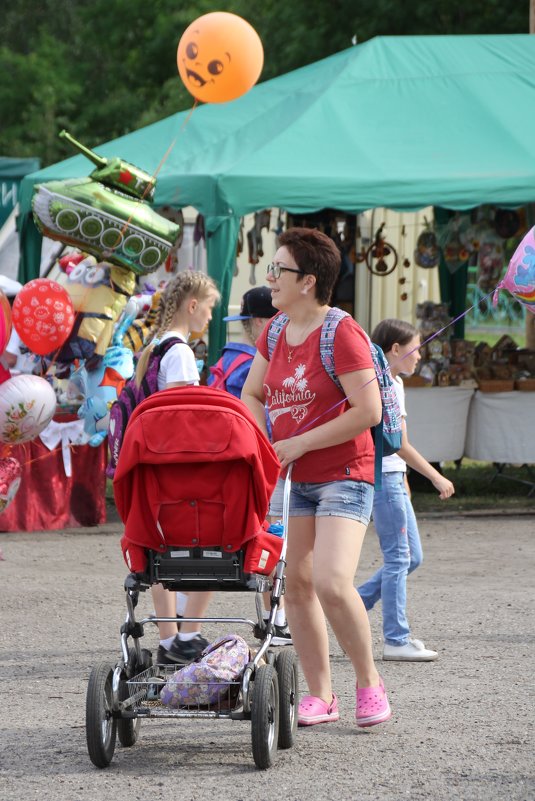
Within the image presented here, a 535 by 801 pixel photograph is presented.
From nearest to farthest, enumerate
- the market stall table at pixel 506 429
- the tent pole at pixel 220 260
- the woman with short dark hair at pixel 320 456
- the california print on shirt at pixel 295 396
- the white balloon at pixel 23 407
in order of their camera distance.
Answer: the woman with short dark hair at pixel 320 456
the california print on shirt at pixel 295 396
the white balloon at pixel 23 407
the tent pole at pixel 220 260
the market stall table at pixel 506 429

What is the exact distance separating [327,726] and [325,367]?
133cm

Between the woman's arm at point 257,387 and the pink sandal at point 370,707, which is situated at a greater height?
the woman's arm at point 257,387

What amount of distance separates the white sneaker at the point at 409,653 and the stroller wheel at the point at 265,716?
1767mm

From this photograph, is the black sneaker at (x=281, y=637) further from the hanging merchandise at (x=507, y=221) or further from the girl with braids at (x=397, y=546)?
the hanging merchandise at (x=507, y=221)

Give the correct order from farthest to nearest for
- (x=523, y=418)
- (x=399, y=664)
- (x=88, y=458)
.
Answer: (x=523, y=418)
(x=88, y=458)
(x=399, y=664)

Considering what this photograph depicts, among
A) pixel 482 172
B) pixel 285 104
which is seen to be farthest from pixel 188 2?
pixel 482 172

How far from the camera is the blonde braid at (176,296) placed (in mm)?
6086

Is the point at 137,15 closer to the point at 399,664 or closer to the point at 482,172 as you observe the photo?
the point at 482,172

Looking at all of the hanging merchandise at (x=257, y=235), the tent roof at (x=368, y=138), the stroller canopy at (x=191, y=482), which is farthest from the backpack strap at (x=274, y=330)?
the hanging merchandise at (x=257, y=235)

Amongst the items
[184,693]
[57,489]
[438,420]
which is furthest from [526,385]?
[184,693]

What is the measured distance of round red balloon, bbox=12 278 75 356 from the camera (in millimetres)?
8602

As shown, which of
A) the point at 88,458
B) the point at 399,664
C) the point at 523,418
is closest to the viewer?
the point at 399,664

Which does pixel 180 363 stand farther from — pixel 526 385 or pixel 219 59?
pixel 526 385

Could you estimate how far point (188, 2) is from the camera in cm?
2833
